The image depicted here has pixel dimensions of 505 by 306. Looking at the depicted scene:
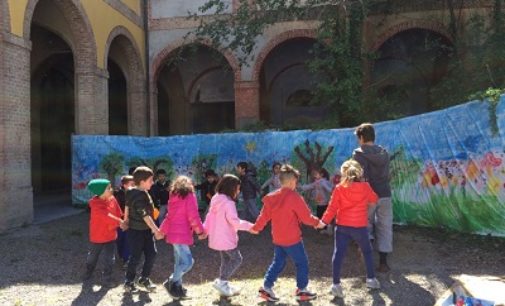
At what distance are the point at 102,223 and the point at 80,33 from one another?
9.02 m

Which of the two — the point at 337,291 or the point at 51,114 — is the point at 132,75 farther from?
the point at 337,291

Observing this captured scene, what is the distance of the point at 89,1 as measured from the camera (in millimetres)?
13703

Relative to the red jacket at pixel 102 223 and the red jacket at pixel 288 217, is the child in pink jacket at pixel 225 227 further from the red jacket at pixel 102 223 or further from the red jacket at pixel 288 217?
the red jacket at pixel 102 223

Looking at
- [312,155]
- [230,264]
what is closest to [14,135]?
[312,155]

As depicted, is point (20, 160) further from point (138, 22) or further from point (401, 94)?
point (401, 94)

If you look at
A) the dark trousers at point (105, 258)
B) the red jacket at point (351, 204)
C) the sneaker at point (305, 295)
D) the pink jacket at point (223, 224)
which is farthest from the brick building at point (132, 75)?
the red jacket at point (351, 204)

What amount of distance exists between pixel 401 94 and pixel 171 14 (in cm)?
832

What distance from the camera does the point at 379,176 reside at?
600cm

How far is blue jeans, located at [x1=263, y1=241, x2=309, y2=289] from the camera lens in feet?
16.4

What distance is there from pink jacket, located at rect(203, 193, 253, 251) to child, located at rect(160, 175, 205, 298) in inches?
5.9

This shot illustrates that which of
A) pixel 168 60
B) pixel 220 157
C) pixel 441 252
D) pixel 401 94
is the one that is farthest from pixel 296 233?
pixel 168 60

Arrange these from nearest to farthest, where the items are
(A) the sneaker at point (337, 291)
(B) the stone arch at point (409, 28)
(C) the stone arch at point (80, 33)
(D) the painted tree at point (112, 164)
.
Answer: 1. (A) the sneaker at point (337, 291)
2. (D) the painted tree at point (112, 164)
3. (C) the stone arch at point (80, 33)
4. (B) the stone arch at point (409, 28)

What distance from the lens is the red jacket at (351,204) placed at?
17.2 ft

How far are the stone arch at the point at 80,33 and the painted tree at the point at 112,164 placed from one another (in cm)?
269
